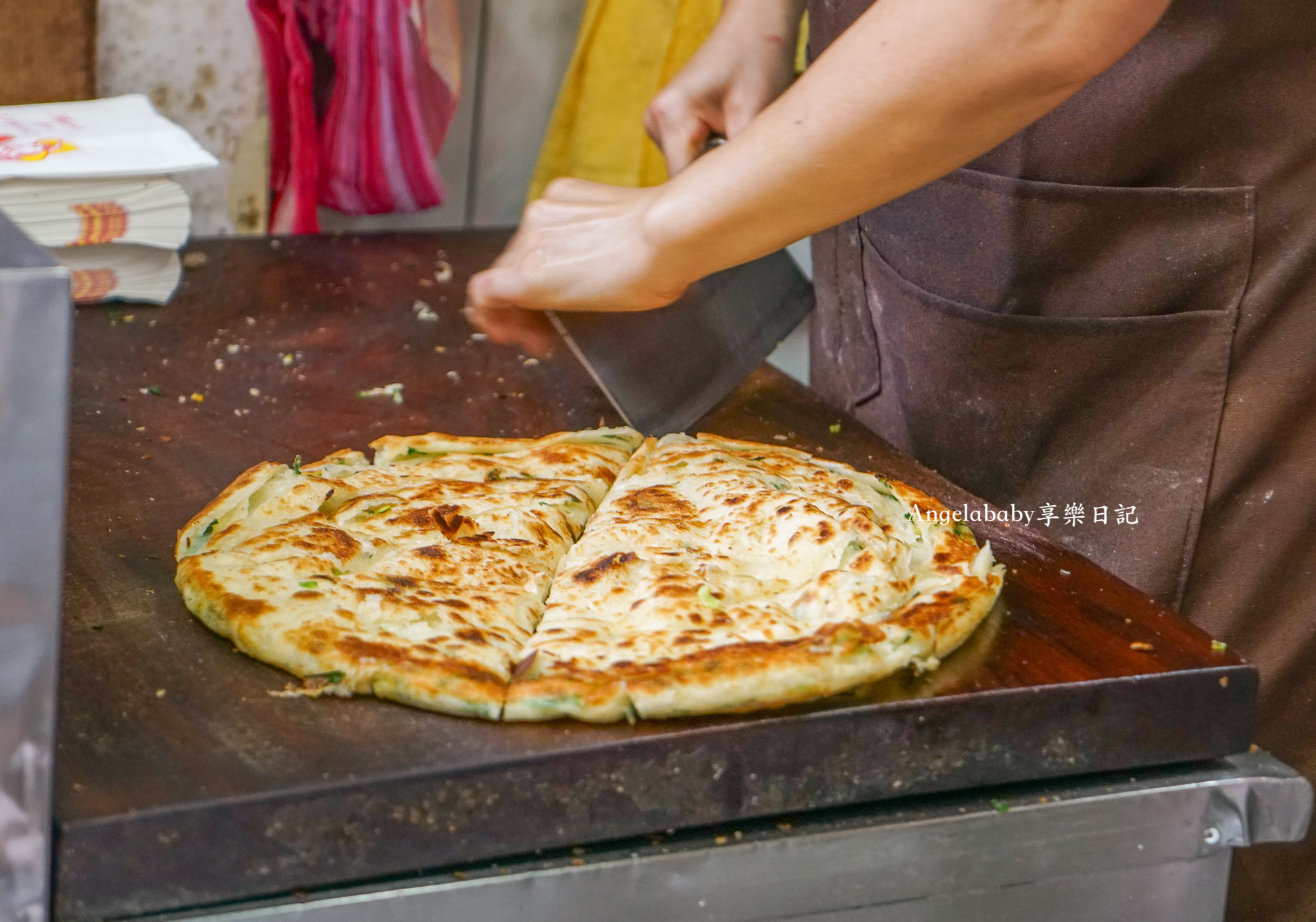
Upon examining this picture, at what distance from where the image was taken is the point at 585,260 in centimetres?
142

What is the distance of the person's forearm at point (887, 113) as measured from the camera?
111cm

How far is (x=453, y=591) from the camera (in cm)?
127

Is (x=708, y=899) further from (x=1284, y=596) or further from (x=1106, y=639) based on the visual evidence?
(x=1284, y=596)

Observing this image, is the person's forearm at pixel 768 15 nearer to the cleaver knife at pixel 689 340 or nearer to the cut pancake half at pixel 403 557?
the cleaver knife at pixel 689 340

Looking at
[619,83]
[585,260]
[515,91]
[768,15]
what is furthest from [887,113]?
[515,91]

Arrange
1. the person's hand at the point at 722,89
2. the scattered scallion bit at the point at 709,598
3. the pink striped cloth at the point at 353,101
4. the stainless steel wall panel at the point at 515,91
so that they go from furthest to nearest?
the stainless steel wall panel at the point at 515,91, the pink striped cloth at the point at 353,101, the person's hand at the point at 722,89, the scattered scallion bit at the point at 709,598

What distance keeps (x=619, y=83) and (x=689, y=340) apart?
1564 mm

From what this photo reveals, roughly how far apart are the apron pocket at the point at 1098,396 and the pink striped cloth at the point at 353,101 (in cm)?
155

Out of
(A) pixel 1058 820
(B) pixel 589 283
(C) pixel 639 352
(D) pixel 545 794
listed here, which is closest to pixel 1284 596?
(A) pixel 1058 820

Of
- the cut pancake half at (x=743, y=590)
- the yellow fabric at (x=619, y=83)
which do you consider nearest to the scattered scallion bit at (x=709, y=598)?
the cut pancake half at (x=743, y=590)

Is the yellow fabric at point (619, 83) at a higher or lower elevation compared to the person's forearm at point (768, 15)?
lower

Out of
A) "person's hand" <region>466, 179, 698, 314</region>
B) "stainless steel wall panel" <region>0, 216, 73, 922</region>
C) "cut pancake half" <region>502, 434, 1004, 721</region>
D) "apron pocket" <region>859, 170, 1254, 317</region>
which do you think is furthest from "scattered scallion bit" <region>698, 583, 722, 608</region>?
"apron pocket" <region>859, 170, 1254, 317</region>

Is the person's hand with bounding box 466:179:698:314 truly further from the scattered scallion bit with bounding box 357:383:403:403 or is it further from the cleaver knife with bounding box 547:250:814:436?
the scattered scallion bit with bounding box 357:383:403:403

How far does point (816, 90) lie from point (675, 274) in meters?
0.25
